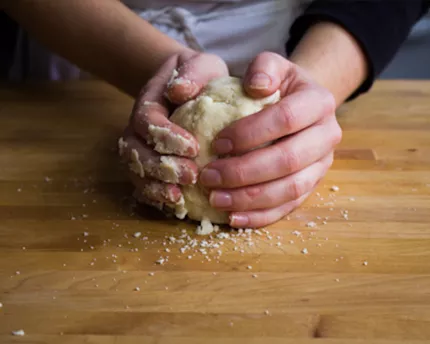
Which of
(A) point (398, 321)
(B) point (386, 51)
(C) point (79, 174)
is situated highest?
(B) point (386, 51)

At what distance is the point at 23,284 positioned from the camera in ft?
2.55

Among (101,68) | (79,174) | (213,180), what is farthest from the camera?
(101,68)

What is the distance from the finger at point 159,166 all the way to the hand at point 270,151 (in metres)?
0.03

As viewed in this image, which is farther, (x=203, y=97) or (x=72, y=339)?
(x=203, y=97)

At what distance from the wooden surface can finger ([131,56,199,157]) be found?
0.14 meters

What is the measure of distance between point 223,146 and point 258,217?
5.0 inches

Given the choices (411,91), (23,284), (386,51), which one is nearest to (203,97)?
(23,284)

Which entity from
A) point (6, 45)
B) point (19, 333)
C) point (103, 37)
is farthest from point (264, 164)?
point (6, 45)

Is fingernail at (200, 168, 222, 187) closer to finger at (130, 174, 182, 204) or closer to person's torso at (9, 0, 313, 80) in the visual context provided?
finger at (130, 174, 182, 204)

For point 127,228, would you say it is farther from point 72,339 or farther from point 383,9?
point 383,9

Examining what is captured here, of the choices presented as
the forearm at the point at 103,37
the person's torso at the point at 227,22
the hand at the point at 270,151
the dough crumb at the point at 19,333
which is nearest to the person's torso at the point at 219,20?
the person's torso at the point at 227,22

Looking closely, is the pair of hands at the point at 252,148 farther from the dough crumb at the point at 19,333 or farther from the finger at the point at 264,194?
the dough crumb at the point at 19,333

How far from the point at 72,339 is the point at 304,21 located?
0.84 meters

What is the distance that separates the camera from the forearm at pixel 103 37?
1.11m
